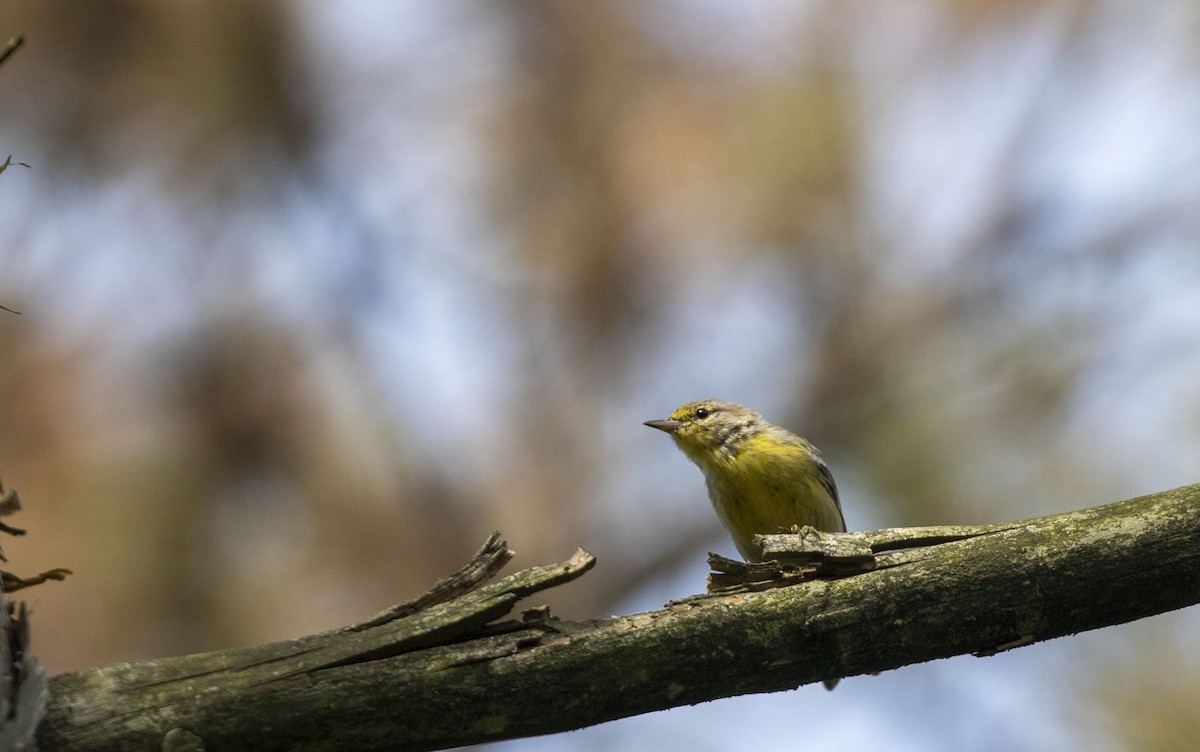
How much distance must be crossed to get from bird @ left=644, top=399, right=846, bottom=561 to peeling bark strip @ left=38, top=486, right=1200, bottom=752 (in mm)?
2944

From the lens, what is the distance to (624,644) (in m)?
2.04

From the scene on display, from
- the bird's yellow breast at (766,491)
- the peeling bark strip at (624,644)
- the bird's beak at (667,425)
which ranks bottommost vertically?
the peeling bark strip at (624,644)

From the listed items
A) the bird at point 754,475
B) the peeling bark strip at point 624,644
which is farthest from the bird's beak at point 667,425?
the peeling bark strip at point 624,644

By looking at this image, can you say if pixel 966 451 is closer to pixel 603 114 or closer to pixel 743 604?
pixel 603 114

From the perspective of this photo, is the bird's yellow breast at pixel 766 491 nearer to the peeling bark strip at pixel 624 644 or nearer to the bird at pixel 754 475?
the bird at pixel 754 475

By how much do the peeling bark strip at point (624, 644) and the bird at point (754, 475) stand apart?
294 cm

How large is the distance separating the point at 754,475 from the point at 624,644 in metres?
3.42

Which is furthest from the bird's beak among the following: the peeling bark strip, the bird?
the peeling bark strip

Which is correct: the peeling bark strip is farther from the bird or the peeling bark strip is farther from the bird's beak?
the bird's beak

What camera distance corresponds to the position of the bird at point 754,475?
531 cm

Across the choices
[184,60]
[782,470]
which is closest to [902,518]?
[782,470]

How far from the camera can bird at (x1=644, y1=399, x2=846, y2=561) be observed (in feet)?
17.4

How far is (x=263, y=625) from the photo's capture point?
5.43 metres

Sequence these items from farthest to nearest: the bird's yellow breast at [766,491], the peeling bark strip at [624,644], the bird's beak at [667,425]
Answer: the bird's beak at [667,425], the bird's yellow breast at [766,491], the peeling bark strip at [624,644]
